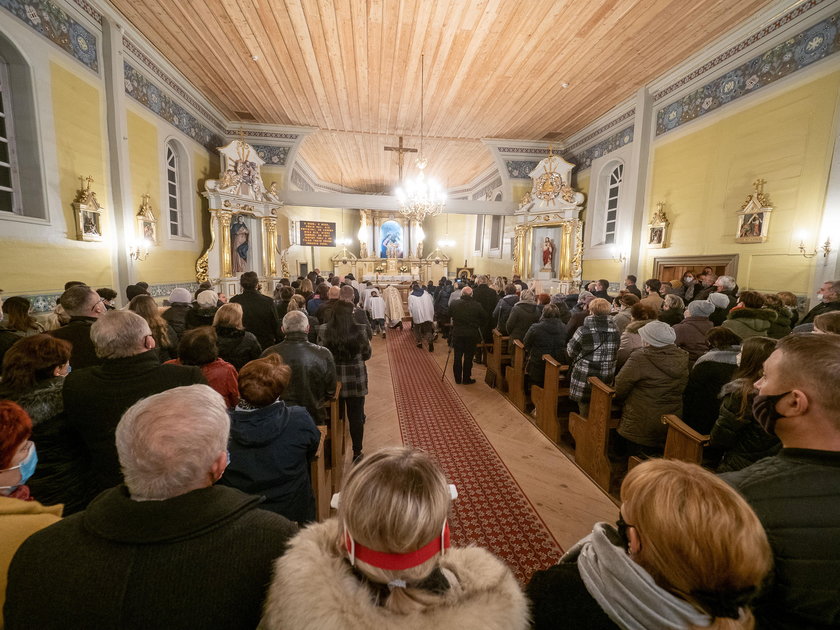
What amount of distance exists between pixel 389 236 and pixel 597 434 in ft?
57.5

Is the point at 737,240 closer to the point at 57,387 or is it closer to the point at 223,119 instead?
the point at 57,387

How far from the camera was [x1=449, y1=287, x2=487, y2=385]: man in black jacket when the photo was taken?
5.57 metres

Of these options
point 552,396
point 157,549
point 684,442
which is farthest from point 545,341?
point 157,549

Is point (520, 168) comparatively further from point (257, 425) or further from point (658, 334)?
point (257, 425)

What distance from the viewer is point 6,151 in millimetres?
4473

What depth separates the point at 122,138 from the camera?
18.8 feet

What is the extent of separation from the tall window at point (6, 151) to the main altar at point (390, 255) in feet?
40.3

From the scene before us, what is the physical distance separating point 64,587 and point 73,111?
6737 mm

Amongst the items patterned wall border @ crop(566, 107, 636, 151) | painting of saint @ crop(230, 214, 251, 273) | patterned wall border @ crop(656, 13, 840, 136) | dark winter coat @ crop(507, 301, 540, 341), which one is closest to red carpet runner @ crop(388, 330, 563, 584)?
dark winter coat @ crop(507, 301, 540, 341)

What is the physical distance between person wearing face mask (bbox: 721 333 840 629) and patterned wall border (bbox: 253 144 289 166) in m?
11.2

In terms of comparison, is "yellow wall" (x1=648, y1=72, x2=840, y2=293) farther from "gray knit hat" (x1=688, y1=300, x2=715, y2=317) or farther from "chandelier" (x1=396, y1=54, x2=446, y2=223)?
"chandelier" (x1=396, y1=54, x2=446, y2=223)

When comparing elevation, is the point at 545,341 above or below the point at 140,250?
below

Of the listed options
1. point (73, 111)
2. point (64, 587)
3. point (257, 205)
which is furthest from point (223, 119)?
point (64, 587)

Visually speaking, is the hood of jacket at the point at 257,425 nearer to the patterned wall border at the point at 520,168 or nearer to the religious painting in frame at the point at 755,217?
the religious painting in frame at the point at 755,217
